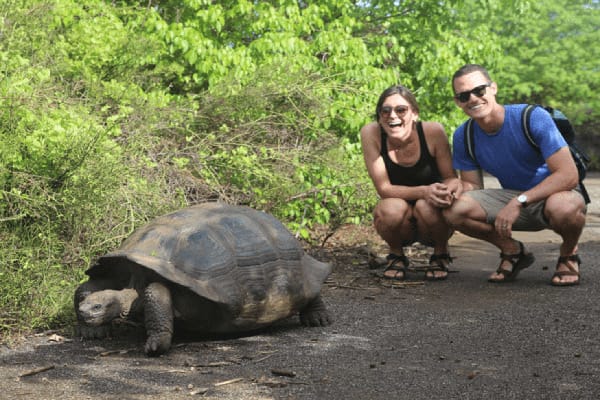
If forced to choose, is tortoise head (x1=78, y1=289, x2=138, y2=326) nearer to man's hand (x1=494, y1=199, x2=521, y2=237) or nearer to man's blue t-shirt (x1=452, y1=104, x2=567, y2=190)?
man's hand (x1=494, y1=199, x2=521, y2=237)

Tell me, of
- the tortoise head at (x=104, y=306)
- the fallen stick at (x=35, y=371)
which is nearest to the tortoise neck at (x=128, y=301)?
the tortoise head at (x=104, y=306)

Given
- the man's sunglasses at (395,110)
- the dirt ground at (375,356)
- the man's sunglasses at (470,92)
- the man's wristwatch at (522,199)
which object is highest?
the man's sunglasses at (470,92)

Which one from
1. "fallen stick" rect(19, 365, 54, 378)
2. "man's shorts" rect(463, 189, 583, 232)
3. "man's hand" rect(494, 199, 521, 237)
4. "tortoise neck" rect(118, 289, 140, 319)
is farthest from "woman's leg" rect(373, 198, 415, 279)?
"fallen stick" rect(19, 365, 54, 378)

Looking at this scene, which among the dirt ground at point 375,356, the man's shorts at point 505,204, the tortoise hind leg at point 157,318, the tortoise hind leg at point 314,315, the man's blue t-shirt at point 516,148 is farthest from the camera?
the man's shorts at point 505,204

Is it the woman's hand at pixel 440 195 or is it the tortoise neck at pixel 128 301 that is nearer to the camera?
the tortoise neck at pixel 128 301

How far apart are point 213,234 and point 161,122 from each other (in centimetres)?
245

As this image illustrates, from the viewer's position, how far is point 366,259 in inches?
290

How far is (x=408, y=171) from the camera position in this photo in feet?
20.1

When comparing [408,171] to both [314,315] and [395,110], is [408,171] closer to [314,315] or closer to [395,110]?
[395,110]

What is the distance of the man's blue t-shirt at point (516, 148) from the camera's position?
561cm

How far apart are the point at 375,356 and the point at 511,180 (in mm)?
2316

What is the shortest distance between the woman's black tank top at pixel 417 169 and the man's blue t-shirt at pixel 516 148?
0.22 m

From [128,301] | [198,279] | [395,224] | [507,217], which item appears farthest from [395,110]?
[128,301]

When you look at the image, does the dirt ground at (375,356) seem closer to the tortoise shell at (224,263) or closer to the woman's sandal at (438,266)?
the tortoise shell at (224,263)
